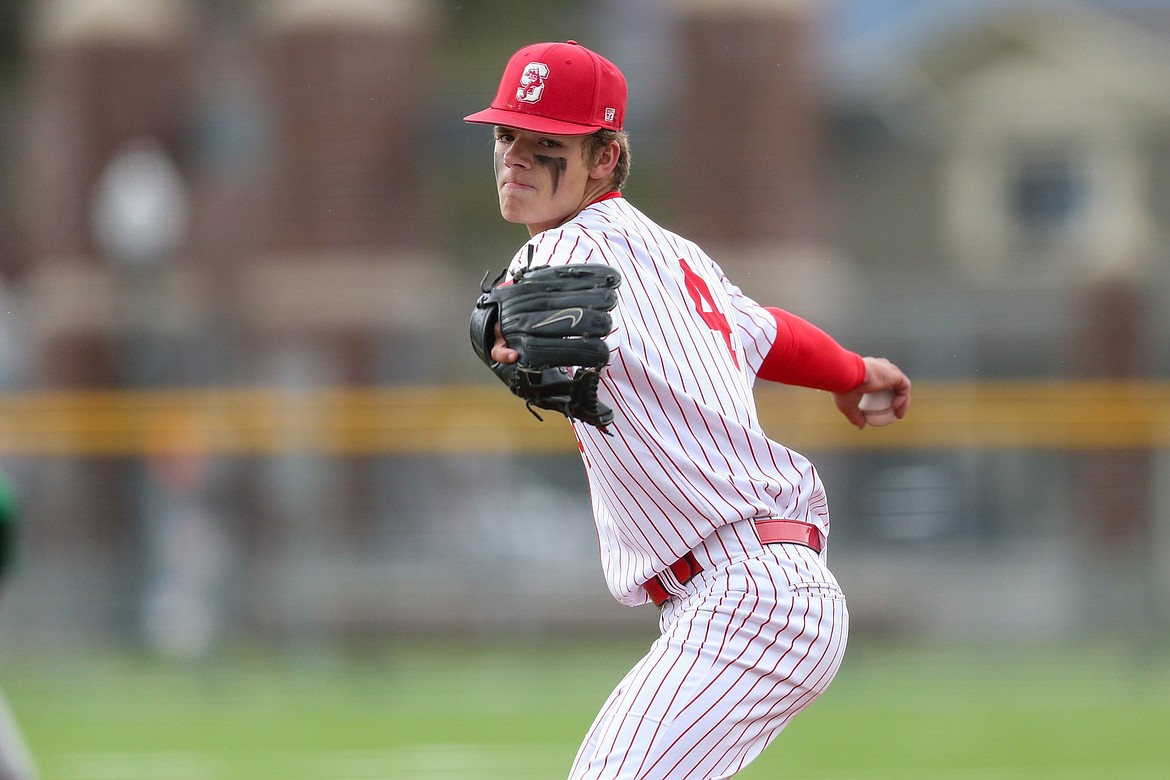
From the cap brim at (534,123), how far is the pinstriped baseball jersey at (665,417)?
16cm

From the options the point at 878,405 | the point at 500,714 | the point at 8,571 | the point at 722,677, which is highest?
the point at 878,405

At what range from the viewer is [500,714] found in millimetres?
10586

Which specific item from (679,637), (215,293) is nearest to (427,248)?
(215,293)

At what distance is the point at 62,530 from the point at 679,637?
31.4 feet

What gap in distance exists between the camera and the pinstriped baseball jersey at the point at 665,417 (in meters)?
3.81

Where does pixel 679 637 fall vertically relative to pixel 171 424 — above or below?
above

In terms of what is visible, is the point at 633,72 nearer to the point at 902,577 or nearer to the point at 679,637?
the point at 902,577

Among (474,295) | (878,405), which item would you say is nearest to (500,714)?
(878,405)

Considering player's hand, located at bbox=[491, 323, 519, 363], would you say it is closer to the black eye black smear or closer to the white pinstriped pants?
the black eye black smear

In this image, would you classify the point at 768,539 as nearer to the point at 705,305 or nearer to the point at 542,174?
the point at 705,305

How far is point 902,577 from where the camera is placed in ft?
40.2

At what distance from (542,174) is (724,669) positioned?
1082mm

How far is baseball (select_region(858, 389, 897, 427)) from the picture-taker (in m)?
4.58

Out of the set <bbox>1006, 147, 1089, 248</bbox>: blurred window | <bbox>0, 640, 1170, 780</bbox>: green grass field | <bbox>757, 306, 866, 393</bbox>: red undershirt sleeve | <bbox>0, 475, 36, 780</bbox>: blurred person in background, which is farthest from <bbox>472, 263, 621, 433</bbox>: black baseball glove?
<bbox>1006, 147, 1089, 248</bbox>: blurred window
